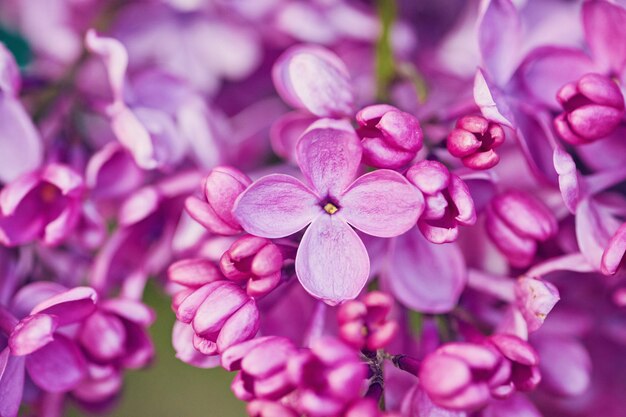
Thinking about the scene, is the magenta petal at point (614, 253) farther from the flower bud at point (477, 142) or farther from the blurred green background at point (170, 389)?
the blurred green background at point (170, 389)

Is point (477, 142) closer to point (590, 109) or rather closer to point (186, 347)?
point (590, 109)

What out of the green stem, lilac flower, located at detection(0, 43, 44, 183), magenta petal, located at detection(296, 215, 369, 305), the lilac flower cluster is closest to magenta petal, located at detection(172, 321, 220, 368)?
the lilac flower cluster

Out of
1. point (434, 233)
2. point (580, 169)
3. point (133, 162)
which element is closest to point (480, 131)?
point (434, 233)

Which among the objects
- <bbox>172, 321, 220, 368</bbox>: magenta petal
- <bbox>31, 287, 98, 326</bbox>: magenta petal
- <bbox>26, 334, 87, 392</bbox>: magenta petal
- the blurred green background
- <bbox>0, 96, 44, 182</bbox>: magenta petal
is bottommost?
the blurred green background

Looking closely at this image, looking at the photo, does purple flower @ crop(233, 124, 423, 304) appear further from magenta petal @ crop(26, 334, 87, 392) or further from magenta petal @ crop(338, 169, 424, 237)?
magenta petal @ crop(26, 334, 87, 392)

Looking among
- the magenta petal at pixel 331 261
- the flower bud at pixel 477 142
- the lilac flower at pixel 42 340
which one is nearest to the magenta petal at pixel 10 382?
the lilac flower at pixel 42 340

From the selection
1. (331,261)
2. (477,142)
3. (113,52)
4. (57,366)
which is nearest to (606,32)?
(477,142)

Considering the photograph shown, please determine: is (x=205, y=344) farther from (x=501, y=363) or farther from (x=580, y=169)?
(x=580, y=169)
